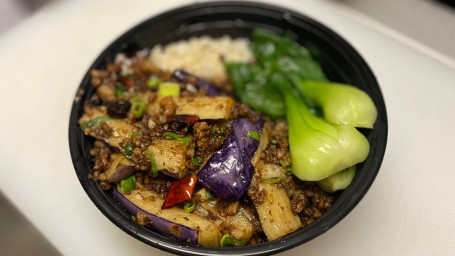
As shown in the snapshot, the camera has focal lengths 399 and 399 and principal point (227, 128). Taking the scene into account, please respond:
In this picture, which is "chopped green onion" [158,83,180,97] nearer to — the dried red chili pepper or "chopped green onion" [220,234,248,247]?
the dried red chili pepper

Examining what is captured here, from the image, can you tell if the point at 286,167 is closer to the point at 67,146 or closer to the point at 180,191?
the point at 180,191

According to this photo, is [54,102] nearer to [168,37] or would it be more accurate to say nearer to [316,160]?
[168,37]

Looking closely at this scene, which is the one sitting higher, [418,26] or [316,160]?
[418,26]

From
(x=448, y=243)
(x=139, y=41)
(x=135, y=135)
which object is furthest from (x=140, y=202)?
(x=448, y=243)

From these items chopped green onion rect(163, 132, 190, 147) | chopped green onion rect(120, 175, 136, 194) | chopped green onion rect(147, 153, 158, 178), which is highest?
chopped green onion rect(163, 132, 190, 147)

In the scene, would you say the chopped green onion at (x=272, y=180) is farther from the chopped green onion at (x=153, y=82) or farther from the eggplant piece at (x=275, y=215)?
the chopped green onion at (x=153, y=82)

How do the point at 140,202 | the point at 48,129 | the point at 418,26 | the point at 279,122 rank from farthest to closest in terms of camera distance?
the point at 418,26 → the point at 48,129 → the point at 279,122 → the point at 140,202

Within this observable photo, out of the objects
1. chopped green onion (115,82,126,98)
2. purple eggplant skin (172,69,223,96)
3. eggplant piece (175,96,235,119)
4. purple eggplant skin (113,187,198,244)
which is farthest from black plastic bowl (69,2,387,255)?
eggplant piece (175,96,235,119)
